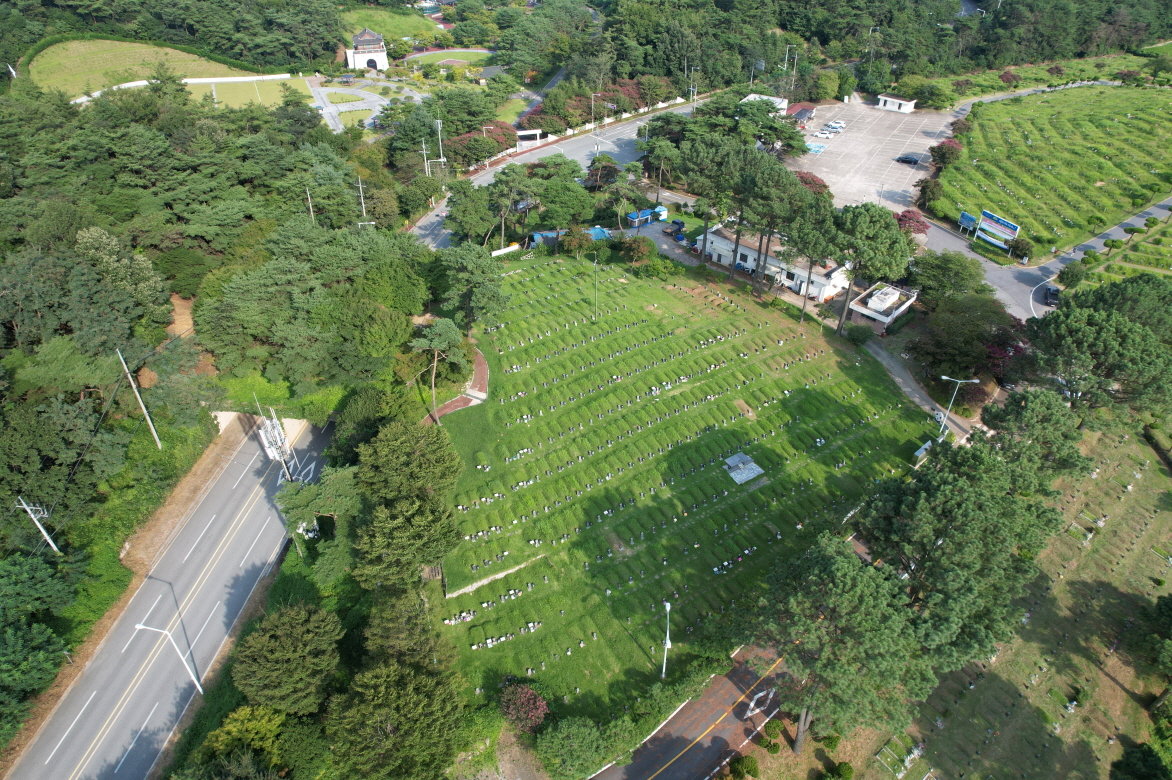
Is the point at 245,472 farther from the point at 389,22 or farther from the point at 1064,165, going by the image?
the point at 389,22

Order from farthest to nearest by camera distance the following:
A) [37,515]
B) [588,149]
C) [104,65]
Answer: [104,65] < [588,149] < [37,515]

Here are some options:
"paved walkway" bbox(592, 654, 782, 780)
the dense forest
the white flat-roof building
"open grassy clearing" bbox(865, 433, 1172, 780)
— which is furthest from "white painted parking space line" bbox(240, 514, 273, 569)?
the white flat-roof building

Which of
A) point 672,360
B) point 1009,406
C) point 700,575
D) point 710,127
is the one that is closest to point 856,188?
point 710,127

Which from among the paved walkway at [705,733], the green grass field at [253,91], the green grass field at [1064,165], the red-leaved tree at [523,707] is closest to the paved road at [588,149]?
the green grass field at [253,91]

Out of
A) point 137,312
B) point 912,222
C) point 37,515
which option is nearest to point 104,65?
point 137,312

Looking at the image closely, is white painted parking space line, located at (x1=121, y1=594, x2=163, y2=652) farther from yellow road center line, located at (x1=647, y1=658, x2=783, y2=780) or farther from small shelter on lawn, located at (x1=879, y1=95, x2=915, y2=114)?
small shelter on lawn, located at (x1=879, y1=95, x2=915, y2=114)

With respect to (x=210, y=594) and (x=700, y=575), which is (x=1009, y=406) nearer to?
(x=700, y=575)

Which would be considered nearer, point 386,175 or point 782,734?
point 782,734
